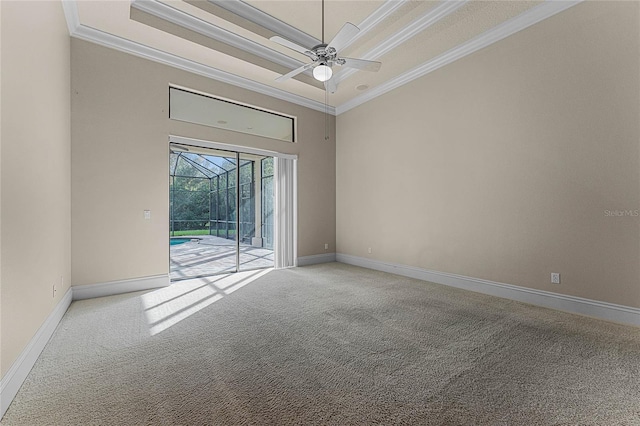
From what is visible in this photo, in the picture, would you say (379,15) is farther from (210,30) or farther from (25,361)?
(25,361)

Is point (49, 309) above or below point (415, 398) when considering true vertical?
above

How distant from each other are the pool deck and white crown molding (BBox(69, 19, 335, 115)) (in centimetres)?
315

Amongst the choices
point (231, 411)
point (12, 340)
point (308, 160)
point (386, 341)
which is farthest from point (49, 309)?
point (308, 160)

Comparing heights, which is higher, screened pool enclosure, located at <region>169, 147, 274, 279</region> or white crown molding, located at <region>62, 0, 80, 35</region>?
white crown molding, located at <region>62, 0, 80, 35</region>

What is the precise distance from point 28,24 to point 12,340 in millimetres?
2341

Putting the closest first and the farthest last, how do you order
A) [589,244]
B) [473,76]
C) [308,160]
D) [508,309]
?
1. [589,244]
2. [508,309]
3. [473,76]
4. [308,160]

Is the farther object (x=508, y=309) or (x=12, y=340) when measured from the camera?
(x=508, y=309)

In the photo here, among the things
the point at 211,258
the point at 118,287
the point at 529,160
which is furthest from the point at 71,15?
the point at 529,160

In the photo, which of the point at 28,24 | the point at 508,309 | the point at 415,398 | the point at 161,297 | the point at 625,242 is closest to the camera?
the point at 415,398

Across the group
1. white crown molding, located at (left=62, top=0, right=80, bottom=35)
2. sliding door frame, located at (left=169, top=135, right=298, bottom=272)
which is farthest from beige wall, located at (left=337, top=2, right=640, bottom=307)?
white crown molding, located at (left=62, top=0, right=80, bottom=35)

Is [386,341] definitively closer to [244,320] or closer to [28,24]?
[244,320]

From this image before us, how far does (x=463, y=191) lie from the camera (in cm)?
442

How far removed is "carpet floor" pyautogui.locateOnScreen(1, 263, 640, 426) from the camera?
168 centimetres

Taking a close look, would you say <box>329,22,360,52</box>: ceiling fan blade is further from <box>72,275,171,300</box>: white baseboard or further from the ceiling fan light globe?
<box>72,275,171,300</box>: white baseboard
